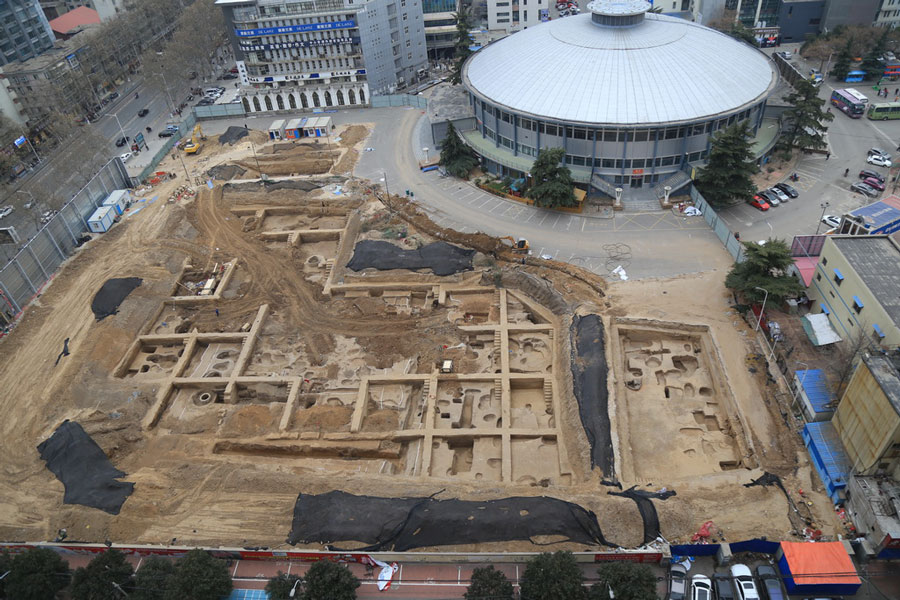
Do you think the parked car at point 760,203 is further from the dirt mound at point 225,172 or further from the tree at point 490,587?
the dirt mound at point 225,172

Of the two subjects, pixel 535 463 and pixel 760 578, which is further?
pixel 535 463

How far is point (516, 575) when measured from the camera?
30.0 meters

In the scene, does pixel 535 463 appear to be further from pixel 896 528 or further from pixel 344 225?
pixel 344 225

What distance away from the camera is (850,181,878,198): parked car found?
58000 mm

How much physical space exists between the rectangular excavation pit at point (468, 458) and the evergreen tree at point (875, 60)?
3224 inches

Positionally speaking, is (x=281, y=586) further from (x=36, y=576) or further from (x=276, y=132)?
(x=276, y=132)

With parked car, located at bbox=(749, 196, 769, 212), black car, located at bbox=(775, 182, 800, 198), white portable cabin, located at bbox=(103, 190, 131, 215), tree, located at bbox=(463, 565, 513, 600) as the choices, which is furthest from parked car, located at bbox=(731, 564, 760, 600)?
white portable cabin, located at bbox=(103, 190, 131, 215)

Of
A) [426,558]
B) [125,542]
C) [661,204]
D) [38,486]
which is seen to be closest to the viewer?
[426,558]

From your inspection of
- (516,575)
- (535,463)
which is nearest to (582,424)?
(535,463)

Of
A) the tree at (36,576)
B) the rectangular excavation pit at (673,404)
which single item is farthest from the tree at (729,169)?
the tree at (36,576)

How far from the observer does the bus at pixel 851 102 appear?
237 feet

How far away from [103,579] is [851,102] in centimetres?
9044

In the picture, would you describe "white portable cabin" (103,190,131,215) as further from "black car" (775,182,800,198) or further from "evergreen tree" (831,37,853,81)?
"evergreen tree" (831,37,853,81)

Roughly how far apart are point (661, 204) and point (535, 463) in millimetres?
33216
